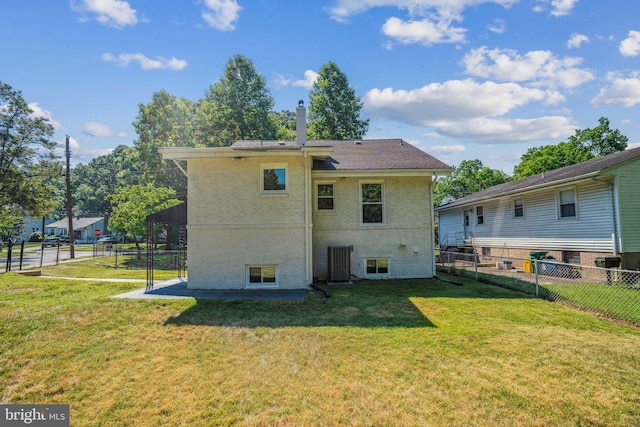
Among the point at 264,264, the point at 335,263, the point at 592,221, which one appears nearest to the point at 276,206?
the point at 264,264

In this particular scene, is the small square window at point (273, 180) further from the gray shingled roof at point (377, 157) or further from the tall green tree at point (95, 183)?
the tall green tree at point (95, 183)

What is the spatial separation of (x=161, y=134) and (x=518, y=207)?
30687 mm

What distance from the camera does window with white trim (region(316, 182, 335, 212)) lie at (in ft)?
37.1

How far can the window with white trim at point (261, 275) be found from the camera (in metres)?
9.39

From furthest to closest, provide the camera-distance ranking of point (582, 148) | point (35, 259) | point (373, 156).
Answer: point (582, 148) → point (35, 259) → point (373, 156)

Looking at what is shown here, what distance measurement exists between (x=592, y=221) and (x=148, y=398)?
1493 cm

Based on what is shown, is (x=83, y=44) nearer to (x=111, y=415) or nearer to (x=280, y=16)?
(x=280, y=16)

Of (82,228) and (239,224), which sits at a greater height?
(82,228)

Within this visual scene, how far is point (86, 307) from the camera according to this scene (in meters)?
7.15

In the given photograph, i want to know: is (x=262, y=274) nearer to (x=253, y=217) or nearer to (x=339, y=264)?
(x=253, y=217)

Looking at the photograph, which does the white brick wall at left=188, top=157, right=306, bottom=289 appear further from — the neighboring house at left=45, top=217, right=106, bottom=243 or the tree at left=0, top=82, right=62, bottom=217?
the neighboring house at left=45, top=217, right=106, bottom=243

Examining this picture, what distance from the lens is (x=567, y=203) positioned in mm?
12594

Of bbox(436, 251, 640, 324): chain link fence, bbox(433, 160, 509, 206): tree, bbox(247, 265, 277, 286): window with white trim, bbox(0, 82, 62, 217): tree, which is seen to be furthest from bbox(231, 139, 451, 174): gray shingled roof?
bbox(433, 160, 509, 206): tree

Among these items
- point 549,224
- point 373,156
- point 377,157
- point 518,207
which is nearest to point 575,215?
point 549,224
